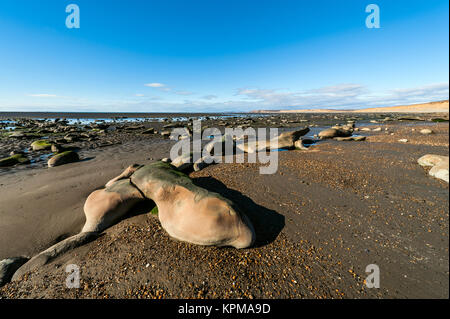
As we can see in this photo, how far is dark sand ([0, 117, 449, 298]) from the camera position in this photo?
2221mm

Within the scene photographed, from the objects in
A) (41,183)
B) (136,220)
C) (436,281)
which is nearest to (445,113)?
(436,281)

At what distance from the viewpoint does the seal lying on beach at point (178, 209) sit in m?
3.48

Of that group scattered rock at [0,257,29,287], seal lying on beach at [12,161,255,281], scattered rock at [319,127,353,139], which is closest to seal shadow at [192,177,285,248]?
seal lying on beach at [12,161,255,281]

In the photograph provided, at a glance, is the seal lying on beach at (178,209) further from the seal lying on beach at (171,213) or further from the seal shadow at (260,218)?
the seal shadow at (260,218)

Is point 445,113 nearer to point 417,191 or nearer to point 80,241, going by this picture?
point 417,191

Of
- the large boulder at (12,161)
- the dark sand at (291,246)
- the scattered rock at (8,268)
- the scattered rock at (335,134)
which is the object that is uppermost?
the scattered rock at (335,134)

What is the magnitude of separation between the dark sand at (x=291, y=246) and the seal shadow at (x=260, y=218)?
0.03 meters

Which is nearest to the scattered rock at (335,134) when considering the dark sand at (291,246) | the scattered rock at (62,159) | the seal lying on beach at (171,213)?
the dark sand at (291,246)

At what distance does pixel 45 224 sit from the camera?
5.01m

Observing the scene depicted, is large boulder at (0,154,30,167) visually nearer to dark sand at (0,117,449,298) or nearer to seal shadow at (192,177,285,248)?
dark sand at (0,117,449,298)

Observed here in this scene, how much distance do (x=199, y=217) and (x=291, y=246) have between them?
Result: 189 cm

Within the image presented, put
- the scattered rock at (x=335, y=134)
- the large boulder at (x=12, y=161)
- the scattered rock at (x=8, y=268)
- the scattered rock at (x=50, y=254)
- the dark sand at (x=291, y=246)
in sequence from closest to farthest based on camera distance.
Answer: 1. the dark sand at (x=291, y=246)
2. the scattered rock at (x=8, y=268)
3. the scattered rock at (x=50, y=254)
4. the large boulder at (x=12, y=161)
5. the scattered rock at (x=335, y=134)

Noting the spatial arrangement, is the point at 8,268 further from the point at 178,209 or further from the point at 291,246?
the point at 291,246

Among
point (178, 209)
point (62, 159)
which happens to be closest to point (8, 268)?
point (178, 209)
